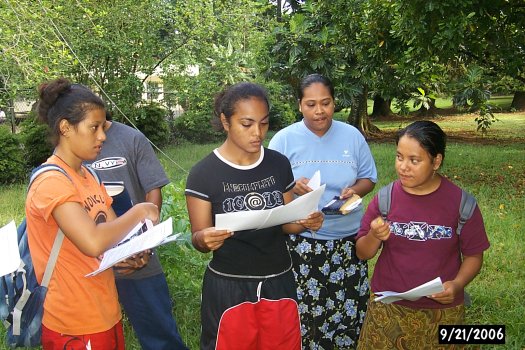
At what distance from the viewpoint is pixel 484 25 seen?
239 inches

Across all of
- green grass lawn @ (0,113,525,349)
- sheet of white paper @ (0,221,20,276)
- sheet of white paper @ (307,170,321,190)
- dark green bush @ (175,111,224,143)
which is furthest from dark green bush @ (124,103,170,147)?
sheet of white paper @ (0,221,20,276)

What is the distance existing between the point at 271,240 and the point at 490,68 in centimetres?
663

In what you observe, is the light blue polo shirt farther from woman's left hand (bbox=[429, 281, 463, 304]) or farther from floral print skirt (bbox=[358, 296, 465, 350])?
woman's left hand (bbox=[429, 281, 463, 304])

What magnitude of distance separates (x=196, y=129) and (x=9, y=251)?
13.4m

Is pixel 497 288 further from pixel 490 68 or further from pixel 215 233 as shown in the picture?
pixel 490 68

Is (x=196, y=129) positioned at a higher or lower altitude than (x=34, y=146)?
lower

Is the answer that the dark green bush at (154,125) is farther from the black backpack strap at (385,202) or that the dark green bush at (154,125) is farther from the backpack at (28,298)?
the backpack at (28,298)

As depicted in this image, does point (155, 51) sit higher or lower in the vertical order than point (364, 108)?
higher

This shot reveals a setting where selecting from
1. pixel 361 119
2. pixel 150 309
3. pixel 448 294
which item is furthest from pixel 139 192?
pixel 361 119

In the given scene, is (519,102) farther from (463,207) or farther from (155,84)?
(463,207)

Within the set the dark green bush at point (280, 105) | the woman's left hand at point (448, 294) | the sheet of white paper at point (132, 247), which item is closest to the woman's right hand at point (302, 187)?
the woman's left hand at point (448, 294)

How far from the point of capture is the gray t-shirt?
8.66ft

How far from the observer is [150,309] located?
274 cm

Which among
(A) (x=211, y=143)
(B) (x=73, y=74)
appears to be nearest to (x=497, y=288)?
(B) (x=73, y=74)
